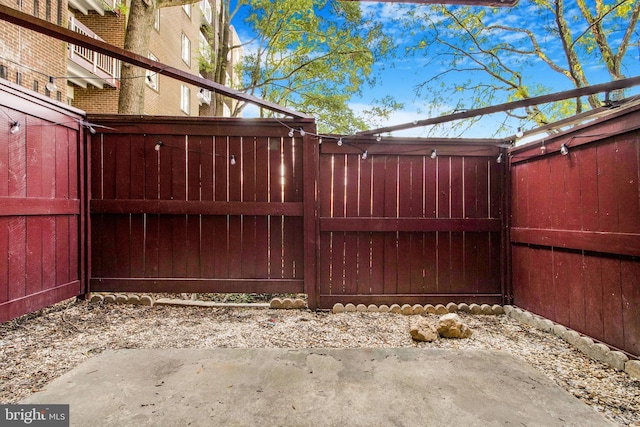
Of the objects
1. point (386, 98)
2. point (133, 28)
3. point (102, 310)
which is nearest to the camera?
point (102, 310)

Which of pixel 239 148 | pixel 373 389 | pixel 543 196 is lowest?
pixel 373 389

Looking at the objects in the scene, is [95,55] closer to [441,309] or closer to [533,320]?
[441,309]

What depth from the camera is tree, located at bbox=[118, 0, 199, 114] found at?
431cm

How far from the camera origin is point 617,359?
6.55 ft

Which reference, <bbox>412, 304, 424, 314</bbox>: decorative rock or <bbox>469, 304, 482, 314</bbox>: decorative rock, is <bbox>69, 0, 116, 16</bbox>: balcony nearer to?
<bbox>412, 304, 424, 314</bbox>: decorative rock

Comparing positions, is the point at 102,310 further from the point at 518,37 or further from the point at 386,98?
the point at 518,37

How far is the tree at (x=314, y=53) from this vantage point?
6988mm

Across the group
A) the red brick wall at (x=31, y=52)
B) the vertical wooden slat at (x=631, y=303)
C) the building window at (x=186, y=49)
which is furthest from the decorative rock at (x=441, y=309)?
the building window at (x=186, y=49)

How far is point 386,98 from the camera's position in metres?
7.82

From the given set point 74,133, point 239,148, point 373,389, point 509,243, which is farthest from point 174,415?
point 509,243

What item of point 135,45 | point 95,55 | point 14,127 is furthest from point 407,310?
point 95,55

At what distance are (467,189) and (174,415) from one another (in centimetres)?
326

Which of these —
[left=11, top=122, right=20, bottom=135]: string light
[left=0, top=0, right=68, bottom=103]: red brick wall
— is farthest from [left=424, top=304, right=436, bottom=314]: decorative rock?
[left=0, top=0, right=68, bottom=103]: red brick wall

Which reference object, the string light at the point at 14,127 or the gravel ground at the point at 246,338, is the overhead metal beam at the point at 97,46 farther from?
the gravel ground at the point at 246,338
